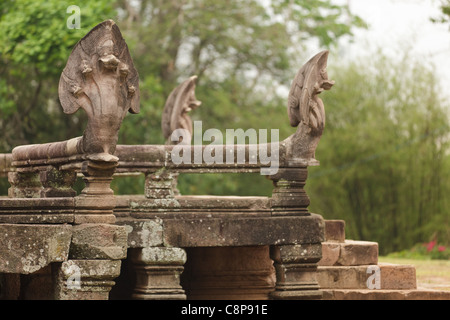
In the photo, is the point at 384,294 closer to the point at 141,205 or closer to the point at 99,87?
the point at 141,205

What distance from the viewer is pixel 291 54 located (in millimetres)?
21781

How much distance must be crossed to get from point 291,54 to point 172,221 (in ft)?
45.8

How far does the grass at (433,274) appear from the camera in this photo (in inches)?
405

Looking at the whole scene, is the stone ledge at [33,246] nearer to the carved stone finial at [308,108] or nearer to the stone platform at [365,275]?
the carved stone finial at [308,108]

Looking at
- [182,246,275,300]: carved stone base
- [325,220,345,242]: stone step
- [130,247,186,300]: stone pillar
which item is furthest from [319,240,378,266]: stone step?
[130,247,186,300]: stone pillar

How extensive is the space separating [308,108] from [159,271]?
2196 mm

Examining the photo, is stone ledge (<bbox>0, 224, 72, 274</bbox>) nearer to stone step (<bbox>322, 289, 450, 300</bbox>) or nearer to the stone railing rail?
the stone railing rail

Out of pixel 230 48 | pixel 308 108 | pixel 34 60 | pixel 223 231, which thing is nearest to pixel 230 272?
pixel 223 231

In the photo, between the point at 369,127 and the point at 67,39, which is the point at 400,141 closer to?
the point at 369,127

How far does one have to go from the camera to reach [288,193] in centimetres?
883

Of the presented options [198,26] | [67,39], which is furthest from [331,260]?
[198,26]

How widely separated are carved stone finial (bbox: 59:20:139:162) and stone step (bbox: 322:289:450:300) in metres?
3.12

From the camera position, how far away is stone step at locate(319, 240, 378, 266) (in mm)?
9742

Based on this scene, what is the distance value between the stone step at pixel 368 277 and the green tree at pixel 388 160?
23.0ft
